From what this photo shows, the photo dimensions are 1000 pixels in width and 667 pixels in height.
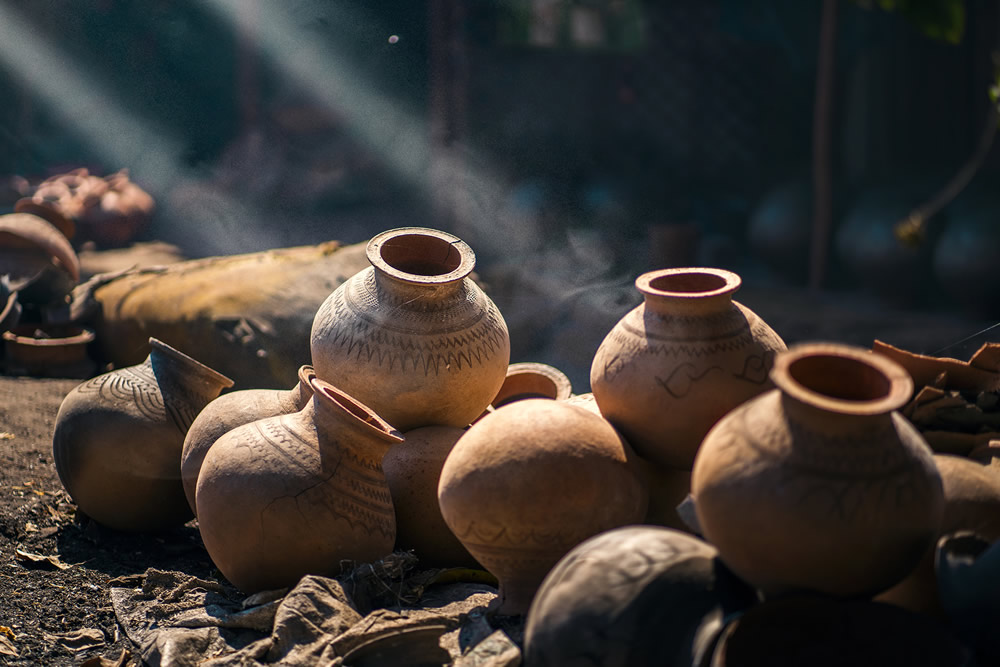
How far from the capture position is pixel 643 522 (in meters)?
2.94

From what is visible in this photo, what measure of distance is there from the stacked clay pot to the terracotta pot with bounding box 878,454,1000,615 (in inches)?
23.8

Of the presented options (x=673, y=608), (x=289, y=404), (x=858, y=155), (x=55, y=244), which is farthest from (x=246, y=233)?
(x=673, y=608)

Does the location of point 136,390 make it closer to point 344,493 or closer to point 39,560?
point 39,560

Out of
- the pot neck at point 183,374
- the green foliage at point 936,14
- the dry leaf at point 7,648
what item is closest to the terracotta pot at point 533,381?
the pot neck at point 183,374

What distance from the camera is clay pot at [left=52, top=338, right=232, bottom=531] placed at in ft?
12.4

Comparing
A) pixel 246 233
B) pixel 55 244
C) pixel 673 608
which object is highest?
pixel 673 608

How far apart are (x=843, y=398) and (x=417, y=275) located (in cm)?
192

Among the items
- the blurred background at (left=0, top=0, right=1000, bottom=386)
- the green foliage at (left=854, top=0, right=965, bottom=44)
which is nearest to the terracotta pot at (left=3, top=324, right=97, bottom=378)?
the blurred background at (left=0, top=0, right=1000, bottom=386)

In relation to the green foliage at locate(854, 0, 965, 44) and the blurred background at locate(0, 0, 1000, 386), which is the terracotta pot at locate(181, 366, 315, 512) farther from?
the blurred background at locate(0, 0, 1000, 386)

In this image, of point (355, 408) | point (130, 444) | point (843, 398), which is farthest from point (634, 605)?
point (130, 444)

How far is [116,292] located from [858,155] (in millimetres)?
7207

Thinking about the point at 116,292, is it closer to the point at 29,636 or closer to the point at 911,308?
the point at 29,636

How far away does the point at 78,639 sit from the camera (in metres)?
3.06

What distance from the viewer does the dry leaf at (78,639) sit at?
3041 mm
